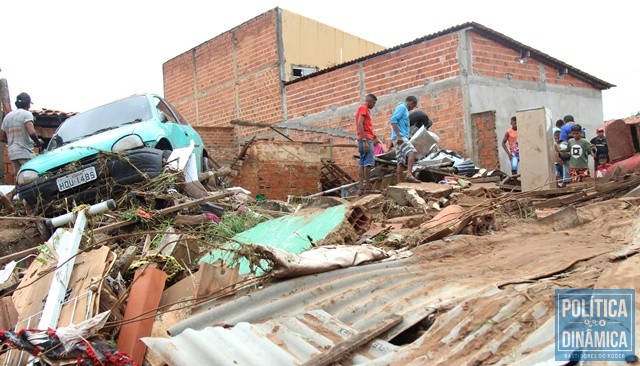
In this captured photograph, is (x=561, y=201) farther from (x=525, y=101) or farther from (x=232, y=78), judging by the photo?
(x=232, y=78)

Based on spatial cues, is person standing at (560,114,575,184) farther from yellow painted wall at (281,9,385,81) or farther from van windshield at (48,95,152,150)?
yellow painted wall at (281,9,385,81)

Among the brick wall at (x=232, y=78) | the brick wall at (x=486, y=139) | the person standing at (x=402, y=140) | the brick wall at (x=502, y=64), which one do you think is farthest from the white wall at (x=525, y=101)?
the brick wall at (x=232, y=78)

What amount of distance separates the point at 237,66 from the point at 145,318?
14580 mm

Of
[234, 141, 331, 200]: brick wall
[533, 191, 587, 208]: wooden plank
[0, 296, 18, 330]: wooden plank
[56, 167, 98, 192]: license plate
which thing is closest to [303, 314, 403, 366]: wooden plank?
[0, 296, 18, 330]: wooden plank

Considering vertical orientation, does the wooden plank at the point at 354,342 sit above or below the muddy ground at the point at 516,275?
below

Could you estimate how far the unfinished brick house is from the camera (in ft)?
36.0

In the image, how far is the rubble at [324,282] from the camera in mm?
2492

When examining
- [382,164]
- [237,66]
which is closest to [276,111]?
[237,66]

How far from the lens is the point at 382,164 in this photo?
955cm

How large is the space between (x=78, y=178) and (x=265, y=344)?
402 cm

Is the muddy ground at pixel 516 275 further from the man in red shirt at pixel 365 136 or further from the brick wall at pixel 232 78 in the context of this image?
the brick wall at pixel 232 78

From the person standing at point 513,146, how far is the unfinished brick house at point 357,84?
28 cm

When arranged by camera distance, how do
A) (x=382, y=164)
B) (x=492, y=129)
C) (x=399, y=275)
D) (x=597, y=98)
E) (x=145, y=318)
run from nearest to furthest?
(x=145, y=318) < (x=399, y=275) < (x=382, y=164) < (x=492, y=129) < (x=597, y=98)

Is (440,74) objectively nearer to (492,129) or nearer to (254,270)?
(492,129)
